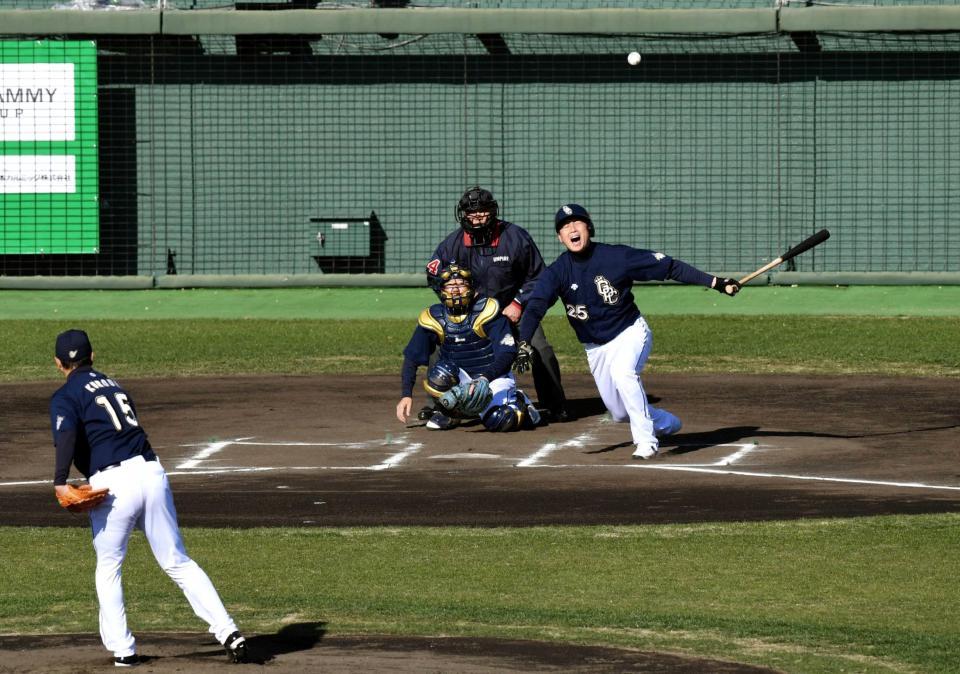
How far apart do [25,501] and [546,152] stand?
16214 mm

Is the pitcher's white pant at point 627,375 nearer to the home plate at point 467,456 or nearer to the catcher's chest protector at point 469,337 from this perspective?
the home plate at point 467,456

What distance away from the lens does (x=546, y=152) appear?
28047mm

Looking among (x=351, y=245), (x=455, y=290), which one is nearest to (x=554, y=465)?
(x=455, y=290)

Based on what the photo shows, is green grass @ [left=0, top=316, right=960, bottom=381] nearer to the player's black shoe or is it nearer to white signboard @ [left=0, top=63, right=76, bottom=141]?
white signboard @ [left=0, top=63, right=76, bottom=141]

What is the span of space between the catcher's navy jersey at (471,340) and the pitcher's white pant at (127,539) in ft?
24.6

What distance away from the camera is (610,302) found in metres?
14.2

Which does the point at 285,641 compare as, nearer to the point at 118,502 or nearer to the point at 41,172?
the point at 118,502

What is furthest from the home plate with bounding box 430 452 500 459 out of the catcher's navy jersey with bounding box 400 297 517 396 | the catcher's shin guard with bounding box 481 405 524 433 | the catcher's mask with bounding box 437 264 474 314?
the catcher's mask with bounding box 437 264 474 314

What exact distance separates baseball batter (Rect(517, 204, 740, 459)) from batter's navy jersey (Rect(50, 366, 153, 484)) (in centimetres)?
635

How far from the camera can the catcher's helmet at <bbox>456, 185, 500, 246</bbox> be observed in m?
16.2

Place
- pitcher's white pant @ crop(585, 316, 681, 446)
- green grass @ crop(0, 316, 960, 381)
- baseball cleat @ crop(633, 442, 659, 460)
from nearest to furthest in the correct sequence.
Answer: pitcher's white pant @ crop(585, 316, 681, 446)
baseball cleat @ crop(633, 442, 659, 460)
green grass @ crop(0, 316, 960, 381)

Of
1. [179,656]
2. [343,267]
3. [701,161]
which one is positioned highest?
[701,161]

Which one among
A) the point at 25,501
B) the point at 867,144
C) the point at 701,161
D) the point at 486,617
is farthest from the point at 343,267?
the point at 486,617

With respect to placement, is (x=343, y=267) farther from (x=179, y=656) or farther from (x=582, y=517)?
(x=179, y=656)
